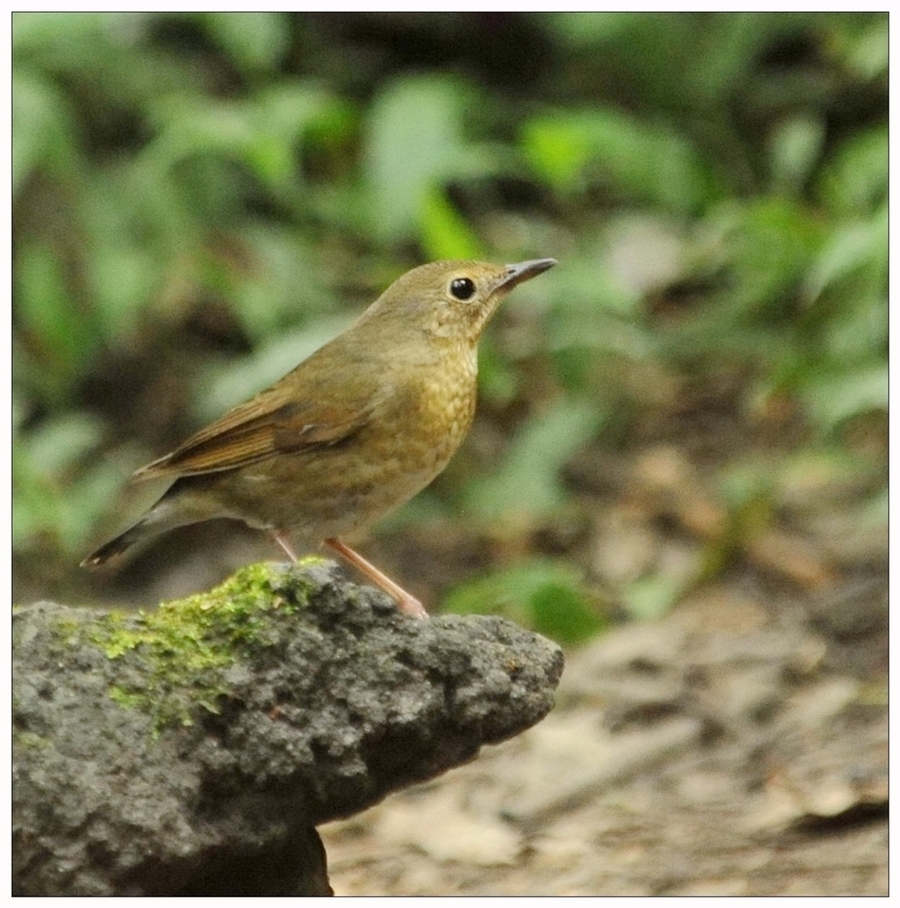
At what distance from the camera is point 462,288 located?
4.34 m

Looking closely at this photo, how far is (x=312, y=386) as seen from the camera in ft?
14.0

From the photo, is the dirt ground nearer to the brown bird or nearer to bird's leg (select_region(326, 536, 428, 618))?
bird's leg (select_region(326, 536, 428, 618))

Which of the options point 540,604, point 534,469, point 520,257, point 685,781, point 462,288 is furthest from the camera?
point 520,257

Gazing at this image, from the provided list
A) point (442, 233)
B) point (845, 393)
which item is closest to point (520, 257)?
point (442, 233)

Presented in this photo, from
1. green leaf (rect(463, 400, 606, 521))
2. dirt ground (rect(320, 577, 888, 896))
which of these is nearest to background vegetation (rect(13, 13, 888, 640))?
green leaf (rect(463, 400, 606, 521))

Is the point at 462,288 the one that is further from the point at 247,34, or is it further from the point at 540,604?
the point at 247,34

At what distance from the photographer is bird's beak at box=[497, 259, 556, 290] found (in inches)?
162

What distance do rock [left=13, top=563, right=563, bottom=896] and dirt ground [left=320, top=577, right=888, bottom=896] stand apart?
2.64ft

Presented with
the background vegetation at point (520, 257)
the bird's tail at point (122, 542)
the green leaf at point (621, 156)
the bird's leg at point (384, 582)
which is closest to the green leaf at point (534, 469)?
the background vegetation at point (520, 257)

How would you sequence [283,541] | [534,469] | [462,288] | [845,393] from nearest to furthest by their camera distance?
[283,541] < [462,288] < [845,393] < [534,469]

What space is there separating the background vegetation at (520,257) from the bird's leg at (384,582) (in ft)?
7.06

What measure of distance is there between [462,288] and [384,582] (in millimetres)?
837

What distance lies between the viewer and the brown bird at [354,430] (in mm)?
4066

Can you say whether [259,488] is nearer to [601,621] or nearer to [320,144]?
[601,621]
